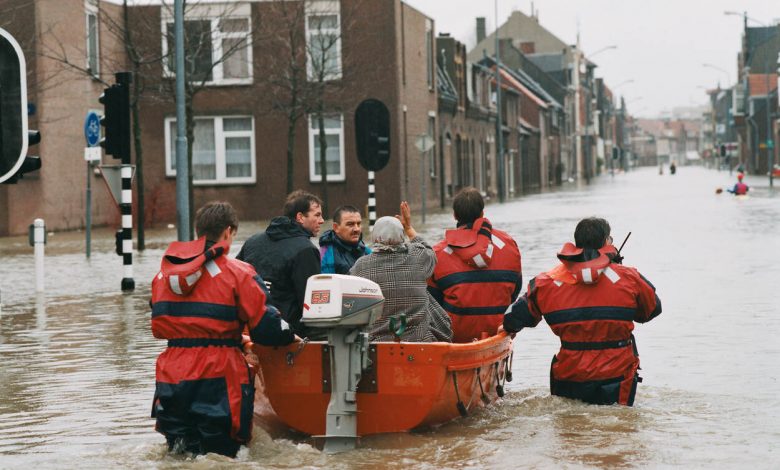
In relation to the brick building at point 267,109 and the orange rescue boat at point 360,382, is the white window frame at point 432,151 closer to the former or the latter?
the brick building at point 267,109

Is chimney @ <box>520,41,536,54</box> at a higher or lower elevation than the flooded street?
higher

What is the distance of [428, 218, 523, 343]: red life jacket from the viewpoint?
9797mm

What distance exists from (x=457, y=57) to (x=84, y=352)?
48909 millimetres

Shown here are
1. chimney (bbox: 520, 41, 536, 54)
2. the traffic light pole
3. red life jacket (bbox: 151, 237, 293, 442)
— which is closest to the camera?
red life jacket (bbox: 151, 237, 293, 442)

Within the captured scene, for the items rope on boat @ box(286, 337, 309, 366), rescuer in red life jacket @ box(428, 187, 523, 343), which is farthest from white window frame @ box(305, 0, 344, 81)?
rope on boat @ box(286, 337, 309, 366)

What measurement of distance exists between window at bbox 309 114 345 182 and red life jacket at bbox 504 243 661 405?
3509 cm

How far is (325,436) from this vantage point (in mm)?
8188

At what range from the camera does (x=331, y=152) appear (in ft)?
145

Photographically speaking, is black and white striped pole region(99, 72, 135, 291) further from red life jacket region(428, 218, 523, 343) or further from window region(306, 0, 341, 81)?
window region(306, 0, 341, 81)

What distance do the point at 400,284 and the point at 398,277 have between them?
48 mm

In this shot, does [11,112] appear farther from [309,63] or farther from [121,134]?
[309,63]

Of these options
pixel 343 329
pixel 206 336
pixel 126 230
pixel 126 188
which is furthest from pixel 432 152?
pixel 206 336

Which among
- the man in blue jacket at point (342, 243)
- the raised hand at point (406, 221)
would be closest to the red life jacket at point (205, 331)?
the man in blue jacket at point (342, 243)

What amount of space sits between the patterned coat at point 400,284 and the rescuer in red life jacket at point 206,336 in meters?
1.25
